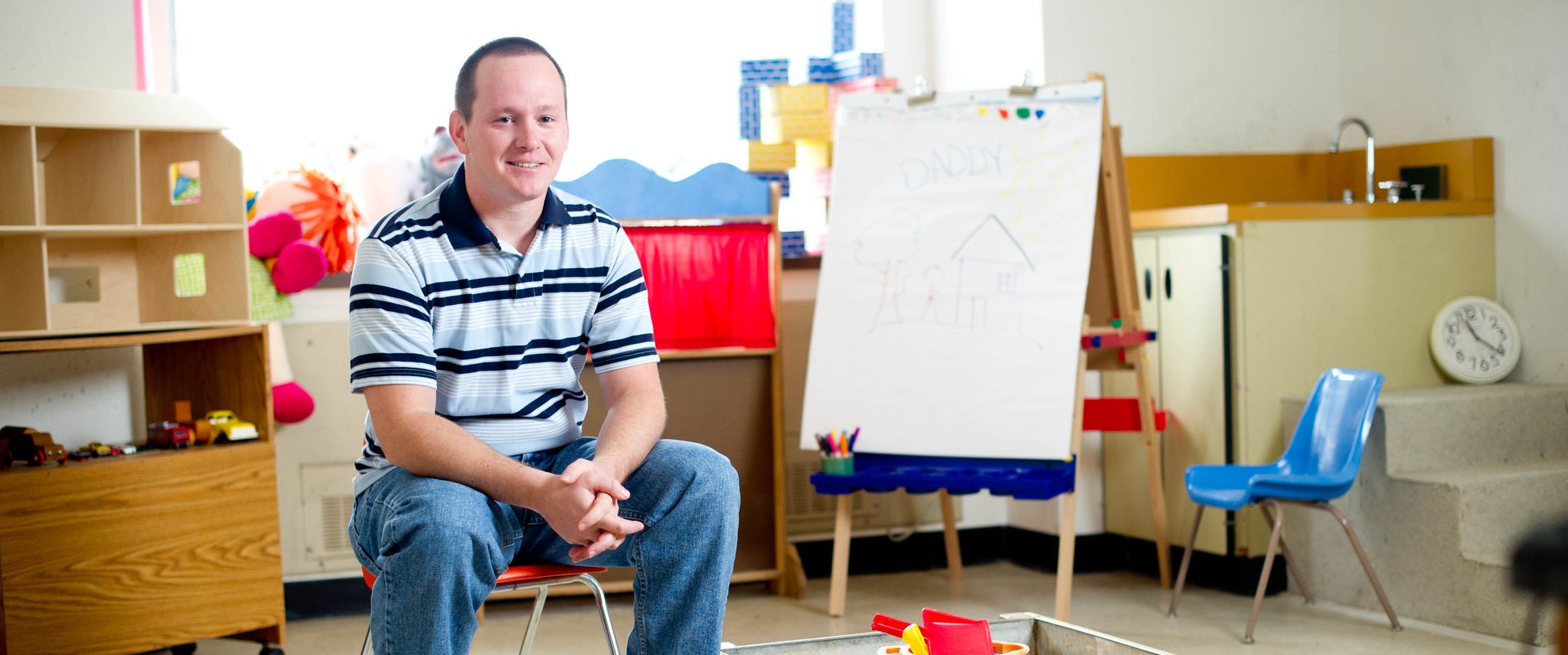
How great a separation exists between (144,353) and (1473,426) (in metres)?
3.25

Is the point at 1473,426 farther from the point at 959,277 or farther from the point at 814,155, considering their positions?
the point at 814,155

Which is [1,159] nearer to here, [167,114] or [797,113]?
[167,114]

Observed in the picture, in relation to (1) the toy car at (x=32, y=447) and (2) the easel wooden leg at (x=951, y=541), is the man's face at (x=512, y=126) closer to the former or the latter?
(1) the toy car at (x=32, y=447)

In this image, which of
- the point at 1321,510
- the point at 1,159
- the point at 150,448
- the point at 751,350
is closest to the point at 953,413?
the point at 751,350

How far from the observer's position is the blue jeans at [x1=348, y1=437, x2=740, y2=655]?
1.28 metres

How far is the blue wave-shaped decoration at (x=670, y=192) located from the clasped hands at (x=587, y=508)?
5.70 feet

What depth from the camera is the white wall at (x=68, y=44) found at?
109 inches

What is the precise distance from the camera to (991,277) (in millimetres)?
2867

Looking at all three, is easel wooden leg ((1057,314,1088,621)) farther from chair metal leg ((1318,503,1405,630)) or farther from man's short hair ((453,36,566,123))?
man's short hair ((453,36,566,123))

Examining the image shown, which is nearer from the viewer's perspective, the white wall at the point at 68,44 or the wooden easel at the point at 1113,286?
the white wall at the point at 68,44

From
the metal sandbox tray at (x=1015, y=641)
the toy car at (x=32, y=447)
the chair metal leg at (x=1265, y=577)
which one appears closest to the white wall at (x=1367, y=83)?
the chair metal leg at (x=1265, y=577)

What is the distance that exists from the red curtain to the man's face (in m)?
1.57

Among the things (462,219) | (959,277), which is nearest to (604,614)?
(462,219)

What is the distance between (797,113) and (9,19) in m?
2.01
